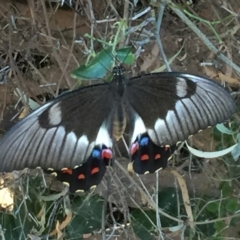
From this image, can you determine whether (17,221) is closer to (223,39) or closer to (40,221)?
(40,221)

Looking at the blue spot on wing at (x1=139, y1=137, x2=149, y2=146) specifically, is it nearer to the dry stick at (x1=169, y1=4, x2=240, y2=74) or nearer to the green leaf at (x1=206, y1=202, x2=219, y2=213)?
the dry stick at (x1=169, y1=4, x2=240, y2=74)

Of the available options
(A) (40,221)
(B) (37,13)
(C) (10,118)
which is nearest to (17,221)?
(A) (40,221)

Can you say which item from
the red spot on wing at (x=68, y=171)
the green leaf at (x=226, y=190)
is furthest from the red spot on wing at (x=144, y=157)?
the green leaf at (x=226, y=190)

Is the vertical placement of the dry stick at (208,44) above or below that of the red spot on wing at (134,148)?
above

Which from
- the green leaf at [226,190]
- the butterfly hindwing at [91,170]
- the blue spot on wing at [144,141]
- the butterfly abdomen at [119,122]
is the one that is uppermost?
the butterfly abdomen at [119,122]

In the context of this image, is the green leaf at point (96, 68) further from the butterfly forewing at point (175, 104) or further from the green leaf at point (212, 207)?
the green leaf at point (212, 207)

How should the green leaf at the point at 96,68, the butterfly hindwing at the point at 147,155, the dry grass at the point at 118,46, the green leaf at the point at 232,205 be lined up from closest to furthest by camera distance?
the green leaf at the point at 96,68 < the butterfly hindwing at the point at 147,155 < the dry grass at the point at 118,46 < the green leaf at the point at 232,205

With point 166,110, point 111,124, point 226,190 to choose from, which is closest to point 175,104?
point 166,110
